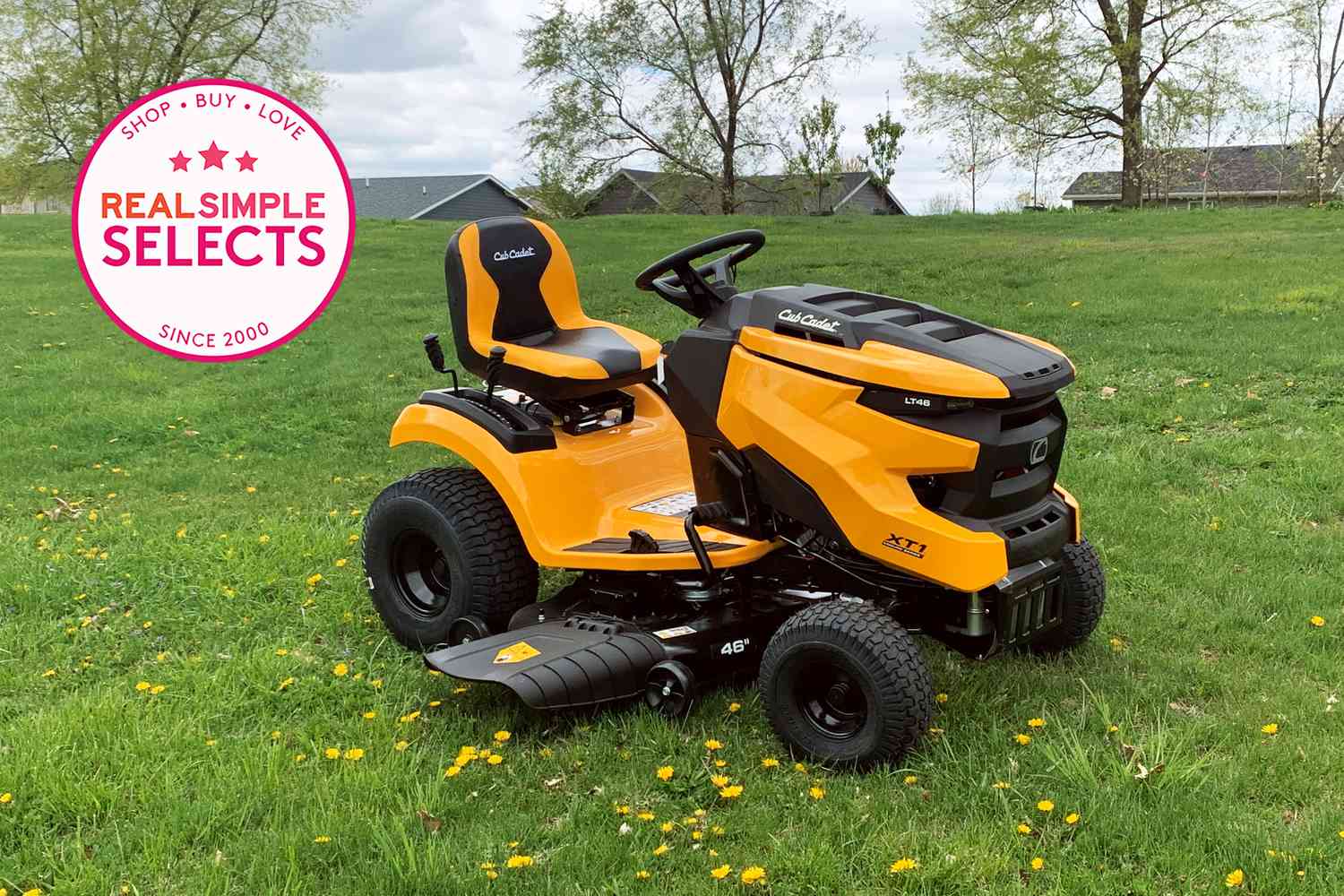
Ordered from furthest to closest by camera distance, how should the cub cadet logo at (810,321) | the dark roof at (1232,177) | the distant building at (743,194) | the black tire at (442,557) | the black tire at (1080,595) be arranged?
the dark roof at (1232,177), the distant building at (743,194), the black tire at (442,557), the black tire at (1080,595), the cub cadet logo at (810,321)

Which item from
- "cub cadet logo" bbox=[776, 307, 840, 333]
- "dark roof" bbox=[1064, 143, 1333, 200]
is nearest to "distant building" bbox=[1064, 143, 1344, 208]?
"dark roof" bbox=[1064, 143, 1333, 200]

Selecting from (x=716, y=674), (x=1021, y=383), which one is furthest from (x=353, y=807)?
(x=1021, y=383)

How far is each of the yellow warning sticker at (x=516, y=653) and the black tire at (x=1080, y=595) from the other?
1684 millimetres

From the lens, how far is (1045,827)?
9.04 ft

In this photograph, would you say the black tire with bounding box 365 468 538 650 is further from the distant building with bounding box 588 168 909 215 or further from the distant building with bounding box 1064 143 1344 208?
the distant building with bounding box 1064 143 1344 208

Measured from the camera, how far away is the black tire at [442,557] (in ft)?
12.9

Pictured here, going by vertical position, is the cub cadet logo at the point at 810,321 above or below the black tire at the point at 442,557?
above

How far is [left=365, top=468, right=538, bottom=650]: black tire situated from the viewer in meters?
3.94

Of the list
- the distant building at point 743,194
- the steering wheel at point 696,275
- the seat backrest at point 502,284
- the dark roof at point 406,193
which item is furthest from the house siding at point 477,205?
the steering wheel at point 696,275

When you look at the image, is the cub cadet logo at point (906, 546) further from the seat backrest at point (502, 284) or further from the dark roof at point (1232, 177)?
the dark roof at point (1232, 177)

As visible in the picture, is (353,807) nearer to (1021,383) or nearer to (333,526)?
(1021,383)

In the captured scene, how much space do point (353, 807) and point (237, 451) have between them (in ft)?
15.5

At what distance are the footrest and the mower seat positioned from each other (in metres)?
0.94

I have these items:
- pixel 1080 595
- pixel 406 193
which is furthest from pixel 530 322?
pixel 406 193
